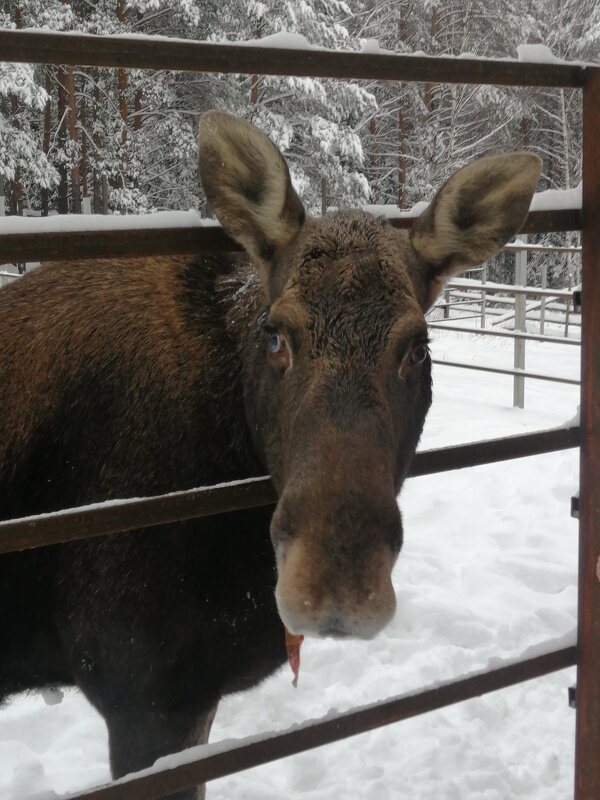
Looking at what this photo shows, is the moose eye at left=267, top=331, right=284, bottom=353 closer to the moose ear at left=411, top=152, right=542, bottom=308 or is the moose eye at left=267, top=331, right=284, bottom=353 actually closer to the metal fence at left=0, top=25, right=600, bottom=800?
the metal fence at left=0, top=25, right=600, bottom=800

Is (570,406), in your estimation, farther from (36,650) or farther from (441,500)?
(36,650)

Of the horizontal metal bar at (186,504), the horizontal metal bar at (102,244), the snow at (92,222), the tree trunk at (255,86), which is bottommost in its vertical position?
the horizontal metal bar at (186,504)

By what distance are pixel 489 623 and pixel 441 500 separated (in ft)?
6.55

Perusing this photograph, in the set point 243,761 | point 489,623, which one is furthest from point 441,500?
point 243,761

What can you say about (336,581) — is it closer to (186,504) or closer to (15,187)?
(186,504)

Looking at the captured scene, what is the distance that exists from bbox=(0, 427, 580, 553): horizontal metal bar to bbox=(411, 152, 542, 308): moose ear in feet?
1.61

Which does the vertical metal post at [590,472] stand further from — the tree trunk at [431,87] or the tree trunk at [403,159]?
the tree trunk at [431,87]

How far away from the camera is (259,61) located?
1.88 m

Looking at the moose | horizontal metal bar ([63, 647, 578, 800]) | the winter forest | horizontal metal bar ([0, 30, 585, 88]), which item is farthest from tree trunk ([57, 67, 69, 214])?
Answer: horizontal metal bar ([63, 647, 578, 800])

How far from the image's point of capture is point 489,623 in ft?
14.7

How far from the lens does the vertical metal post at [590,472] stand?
218 cm

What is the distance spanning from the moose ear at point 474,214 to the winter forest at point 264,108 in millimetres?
14723

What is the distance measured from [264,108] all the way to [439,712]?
52.7 ft

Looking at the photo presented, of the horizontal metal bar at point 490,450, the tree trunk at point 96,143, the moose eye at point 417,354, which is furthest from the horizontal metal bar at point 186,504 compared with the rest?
the tree trunk at point 96,143
